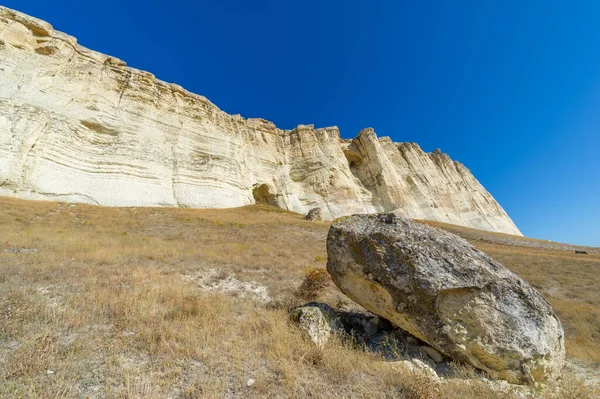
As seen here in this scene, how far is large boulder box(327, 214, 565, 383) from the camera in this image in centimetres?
363

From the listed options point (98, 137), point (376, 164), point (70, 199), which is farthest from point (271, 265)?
point (376, 164)

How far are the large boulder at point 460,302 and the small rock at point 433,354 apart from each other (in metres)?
0.14

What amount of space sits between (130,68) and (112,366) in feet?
101

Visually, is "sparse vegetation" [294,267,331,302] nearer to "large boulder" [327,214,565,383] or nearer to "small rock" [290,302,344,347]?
"small rock" [290,302,344,347]

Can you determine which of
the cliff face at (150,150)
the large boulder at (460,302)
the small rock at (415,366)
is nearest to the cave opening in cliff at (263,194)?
the cliff face at (150,150)

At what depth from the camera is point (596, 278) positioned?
1116cm

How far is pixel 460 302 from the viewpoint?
12.6 feet

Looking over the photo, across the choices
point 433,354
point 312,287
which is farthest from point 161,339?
point 433,354

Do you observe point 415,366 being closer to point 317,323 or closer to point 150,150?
point 317,323

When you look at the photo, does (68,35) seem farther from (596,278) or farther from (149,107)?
(596,278)

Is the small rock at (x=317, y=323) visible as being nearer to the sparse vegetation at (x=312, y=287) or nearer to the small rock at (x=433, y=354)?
→ the sparse vegetation at (x=312, y=287)

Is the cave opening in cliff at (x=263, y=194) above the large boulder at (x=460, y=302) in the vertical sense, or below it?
above

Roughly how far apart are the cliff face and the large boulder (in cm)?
2083

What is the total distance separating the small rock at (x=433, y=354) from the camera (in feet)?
13.4
